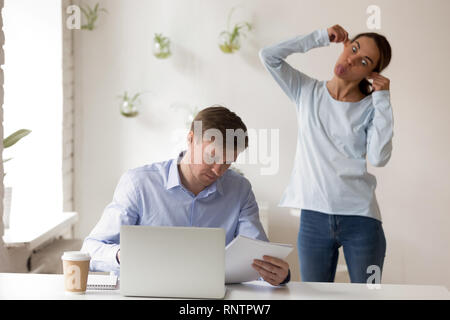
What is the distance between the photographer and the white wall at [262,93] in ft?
11.8

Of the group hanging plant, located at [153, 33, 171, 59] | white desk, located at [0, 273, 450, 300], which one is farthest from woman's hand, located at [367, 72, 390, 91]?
hanging plant, located at [153, 33, 171, 59]

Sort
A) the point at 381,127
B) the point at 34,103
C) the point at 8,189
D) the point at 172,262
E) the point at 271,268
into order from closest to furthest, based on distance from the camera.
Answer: the point at 172,262
the point at 271,268
the point at 381,127
the point at 8,189
the point at 34,103

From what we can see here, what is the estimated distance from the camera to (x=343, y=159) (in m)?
2.15

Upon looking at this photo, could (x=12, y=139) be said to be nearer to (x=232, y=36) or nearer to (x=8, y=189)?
(x=8, y=189)

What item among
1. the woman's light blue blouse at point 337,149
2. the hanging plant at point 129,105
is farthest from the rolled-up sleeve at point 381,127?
the hanging plant at point 129,105

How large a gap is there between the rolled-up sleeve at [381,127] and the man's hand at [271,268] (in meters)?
0.80

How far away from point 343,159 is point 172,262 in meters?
0.98

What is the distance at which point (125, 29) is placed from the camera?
3629mm

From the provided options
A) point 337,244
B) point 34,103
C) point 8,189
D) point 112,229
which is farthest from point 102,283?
point 34,103

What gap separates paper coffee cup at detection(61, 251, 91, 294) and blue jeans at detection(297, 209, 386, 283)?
96 centimetres

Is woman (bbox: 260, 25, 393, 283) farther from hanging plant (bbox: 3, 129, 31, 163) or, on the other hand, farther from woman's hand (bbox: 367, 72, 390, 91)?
hanging plant (bbox: 3, 129, 31, 163)

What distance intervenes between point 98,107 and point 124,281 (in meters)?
2.43

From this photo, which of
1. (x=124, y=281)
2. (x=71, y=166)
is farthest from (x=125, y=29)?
(x=124, y=281)

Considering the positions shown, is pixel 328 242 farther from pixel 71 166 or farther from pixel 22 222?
pixel 71 166
